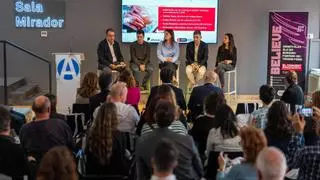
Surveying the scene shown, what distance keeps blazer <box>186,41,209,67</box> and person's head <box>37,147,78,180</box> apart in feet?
Result: 22.7

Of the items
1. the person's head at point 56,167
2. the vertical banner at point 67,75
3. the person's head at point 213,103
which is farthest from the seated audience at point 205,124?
the vertical banner at point 67,75

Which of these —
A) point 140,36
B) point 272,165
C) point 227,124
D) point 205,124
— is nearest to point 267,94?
point 205,124

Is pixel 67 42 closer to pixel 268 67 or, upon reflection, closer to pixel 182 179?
pixel 268 67

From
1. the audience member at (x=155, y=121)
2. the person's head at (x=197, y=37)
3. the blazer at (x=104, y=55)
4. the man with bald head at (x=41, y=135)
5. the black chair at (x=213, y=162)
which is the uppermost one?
the person's head at (x=197, y=37)

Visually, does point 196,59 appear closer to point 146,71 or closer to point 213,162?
point 146,71

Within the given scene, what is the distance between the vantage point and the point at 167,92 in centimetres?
470

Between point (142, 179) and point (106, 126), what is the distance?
59 cm

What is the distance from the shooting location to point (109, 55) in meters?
9.20

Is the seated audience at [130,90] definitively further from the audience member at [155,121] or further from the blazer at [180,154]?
the blazer at [180,154]

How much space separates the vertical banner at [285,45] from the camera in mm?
9953

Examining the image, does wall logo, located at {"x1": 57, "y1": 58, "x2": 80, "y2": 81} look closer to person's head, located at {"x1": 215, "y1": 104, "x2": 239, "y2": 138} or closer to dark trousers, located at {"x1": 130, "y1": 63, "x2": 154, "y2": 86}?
dark trousers, located at {"x1": 130, "y1": 63, "x2": 154, "y2": 86}

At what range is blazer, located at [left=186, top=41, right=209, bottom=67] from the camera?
372 inches

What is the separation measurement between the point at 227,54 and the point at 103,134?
19.1ft

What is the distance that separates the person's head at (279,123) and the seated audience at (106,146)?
1231 mm
